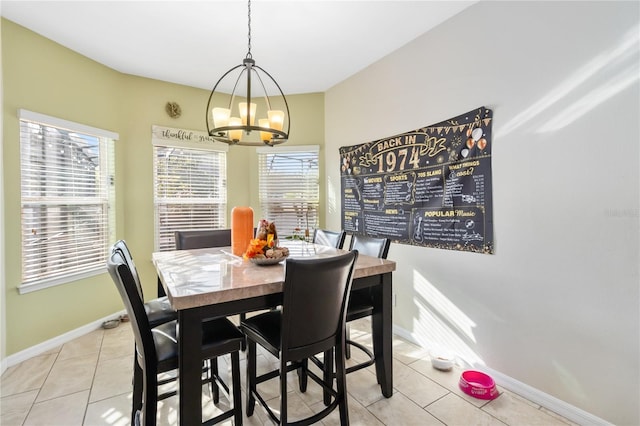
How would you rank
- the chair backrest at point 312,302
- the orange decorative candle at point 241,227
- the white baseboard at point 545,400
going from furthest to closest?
the orange decorative candle at point 241,227
the white baseboard at point 545,400
the chair backrest at point 312,302

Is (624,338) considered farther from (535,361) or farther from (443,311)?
(443,311)

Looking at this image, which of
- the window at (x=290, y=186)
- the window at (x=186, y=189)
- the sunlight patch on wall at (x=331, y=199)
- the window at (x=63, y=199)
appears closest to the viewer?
the window at (x=63, y=199)

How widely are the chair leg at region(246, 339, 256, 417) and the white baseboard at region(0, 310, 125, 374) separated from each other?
2084 millimetres

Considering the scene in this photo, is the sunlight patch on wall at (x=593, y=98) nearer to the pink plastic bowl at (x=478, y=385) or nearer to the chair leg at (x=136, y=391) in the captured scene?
the pink plastic bowl at (x=478, y=385)

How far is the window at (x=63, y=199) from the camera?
2.68m

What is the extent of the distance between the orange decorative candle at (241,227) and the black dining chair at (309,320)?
2.09 ft

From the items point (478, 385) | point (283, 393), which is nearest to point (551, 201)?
point (478, 385)

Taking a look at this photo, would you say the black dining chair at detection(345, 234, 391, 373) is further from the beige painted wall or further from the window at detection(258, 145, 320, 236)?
the window at detection(258, 145, 320, 236)

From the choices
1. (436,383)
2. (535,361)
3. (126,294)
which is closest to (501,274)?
(535,361)

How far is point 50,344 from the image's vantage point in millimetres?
2795

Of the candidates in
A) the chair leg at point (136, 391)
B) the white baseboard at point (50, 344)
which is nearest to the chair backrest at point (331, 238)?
the chair leg at point (136, 391)

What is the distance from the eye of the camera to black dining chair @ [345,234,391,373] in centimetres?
204

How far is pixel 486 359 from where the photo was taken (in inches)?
91.8

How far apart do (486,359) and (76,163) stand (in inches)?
158
